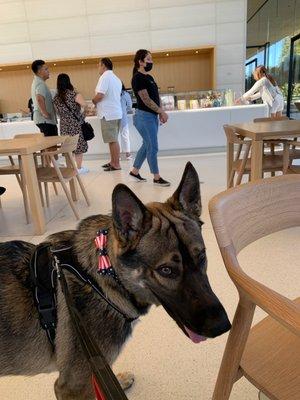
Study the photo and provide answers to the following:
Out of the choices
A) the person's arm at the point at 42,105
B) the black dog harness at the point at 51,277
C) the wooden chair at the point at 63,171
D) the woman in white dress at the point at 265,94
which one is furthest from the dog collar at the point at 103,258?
the woman in white dress at the point at 265,94

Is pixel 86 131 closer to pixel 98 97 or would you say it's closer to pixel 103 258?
pixel 98 97

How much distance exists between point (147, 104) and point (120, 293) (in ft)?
10.5

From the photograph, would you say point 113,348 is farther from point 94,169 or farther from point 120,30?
point 120,30

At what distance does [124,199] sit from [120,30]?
7.05m

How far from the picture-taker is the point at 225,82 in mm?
7156

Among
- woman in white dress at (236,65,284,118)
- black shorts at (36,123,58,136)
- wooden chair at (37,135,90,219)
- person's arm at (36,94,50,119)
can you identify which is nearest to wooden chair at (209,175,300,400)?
wooden chair at (37,135,90,219)

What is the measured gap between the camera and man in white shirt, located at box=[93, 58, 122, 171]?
4844 mm

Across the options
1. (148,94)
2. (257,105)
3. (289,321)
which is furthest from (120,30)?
(289,321)

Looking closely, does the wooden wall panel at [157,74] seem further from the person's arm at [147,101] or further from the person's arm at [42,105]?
the person's arm at [147,101]

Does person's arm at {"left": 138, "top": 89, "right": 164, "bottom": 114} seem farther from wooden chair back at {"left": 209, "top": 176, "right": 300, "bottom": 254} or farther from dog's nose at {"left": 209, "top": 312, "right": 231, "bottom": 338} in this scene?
dog's nose at {"left": 209, "top": 312, "right": 231, "bottom": 338}

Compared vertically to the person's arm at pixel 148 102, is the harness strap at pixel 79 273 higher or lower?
lower

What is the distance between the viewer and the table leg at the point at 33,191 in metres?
2.80

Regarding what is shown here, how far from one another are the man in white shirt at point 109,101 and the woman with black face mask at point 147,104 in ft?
3.32

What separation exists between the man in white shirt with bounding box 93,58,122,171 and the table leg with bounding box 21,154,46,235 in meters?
2.38
